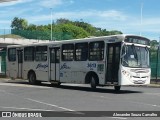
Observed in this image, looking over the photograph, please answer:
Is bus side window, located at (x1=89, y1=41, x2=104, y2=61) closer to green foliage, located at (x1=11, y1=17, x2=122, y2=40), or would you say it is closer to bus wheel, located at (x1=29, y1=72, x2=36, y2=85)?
bus wheel, located at (x1=29, y1=72, x2=36, y2=85)

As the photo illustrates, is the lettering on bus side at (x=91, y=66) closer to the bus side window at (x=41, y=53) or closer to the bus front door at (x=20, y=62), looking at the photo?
the bus side window at (x=41, y=53)

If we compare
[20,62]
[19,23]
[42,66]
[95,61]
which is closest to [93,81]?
[95,61]

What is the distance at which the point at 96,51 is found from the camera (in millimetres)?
23609

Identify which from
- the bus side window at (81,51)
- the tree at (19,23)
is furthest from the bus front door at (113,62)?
the tree at (19,23)

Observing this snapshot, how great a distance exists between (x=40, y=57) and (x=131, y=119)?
18199 millimetres

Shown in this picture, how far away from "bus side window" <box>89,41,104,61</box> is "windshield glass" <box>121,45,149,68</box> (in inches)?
62.5

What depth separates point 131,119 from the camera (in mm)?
11594

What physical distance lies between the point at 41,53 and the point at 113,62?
26.4 ft

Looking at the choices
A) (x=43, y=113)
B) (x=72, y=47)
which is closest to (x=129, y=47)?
(x=72, y=47)

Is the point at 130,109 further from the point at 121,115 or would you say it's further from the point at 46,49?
the point at 46,49

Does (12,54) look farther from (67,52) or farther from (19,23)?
(19,23)

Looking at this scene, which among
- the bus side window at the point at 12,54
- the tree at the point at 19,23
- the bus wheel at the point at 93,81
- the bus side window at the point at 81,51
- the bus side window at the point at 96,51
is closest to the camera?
the bus side window at the point at 96,51

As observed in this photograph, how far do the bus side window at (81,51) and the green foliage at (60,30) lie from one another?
46.2 meters

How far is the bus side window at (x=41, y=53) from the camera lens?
2857 centimetres
